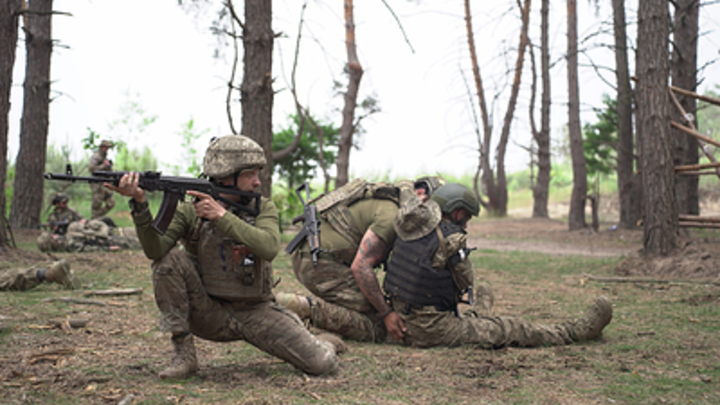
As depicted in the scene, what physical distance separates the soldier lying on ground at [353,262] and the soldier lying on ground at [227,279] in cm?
87

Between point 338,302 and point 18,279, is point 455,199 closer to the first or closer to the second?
point 338,302

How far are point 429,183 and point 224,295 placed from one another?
6.92 feet

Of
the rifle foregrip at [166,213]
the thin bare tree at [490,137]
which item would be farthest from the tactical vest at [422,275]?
the thin bare tree at [490,137]

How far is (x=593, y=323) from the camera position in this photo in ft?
14.4

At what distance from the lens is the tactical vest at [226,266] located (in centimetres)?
339

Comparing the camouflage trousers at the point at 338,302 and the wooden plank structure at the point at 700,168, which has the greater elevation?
the wooden plank structure at the point at 700,168

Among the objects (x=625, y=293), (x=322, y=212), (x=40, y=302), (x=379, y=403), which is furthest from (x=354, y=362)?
(x=625, y=293)

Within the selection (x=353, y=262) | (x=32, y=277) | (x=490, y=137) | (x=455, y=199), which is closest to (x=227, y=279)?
(x=353, y=262)

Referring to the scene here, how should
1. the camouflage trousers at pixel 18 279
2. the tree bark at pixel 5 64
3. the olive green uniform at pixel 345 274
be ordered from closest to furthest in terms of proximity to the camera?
the olive green uniform at pixel 345 274 < the camouflage trousers at pixel 18 279 < the tree bark at pixel 5 64

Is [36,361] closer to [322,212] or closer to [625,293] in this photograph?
[322,212]

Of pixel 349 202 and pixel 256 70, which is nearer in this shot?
pixel 349 202

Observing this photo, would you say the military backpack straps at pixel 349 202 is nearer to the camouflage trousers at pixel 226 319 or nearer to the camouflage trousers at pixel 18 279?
the camouflage trousers at pixel 226 319

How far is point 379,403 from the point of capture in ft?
9.52

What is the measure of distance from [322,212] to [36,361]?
2.30m
